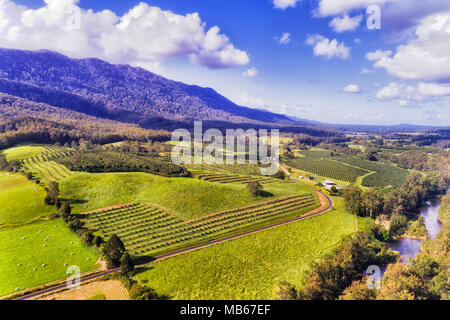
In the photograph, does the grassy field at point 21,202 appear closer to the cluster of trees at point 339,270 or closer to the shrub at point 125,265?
→ the shrub at point 125,265

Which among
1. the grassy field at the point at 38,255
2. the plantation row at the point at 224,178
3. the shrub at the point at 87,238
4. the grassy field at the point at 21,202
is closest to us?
the grassy field at the point at 38,255

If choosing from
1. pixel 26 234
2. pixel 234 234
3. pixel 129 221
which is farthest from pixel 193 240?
pixel 26 234

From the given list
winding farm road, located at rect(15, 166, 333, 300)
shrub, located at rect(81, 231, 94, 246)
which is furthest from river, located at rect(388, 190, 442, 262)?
shrub, located at rect(81, 231, 94, 246)

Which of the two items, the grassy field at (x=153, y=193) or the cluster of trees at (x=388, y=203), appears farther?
the grassy field at (x=153, y=193)

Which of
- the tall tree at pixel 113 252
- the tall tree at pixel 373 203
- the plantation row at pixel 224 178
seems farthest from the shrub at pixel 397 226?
the tall tree at pixel 113 252

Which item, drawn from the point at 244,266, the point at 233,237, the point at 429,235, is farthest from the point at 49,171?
the point at 429,235

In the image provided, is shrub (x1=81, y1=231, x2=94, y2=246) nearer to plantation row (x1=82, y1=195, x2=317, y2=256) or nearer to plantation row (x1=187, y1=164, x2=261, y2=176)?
plantation row (x1=82, y1=195, x2=317, y2=256)

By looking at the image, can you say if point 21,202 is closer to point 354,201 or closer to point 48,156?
point 48,156
